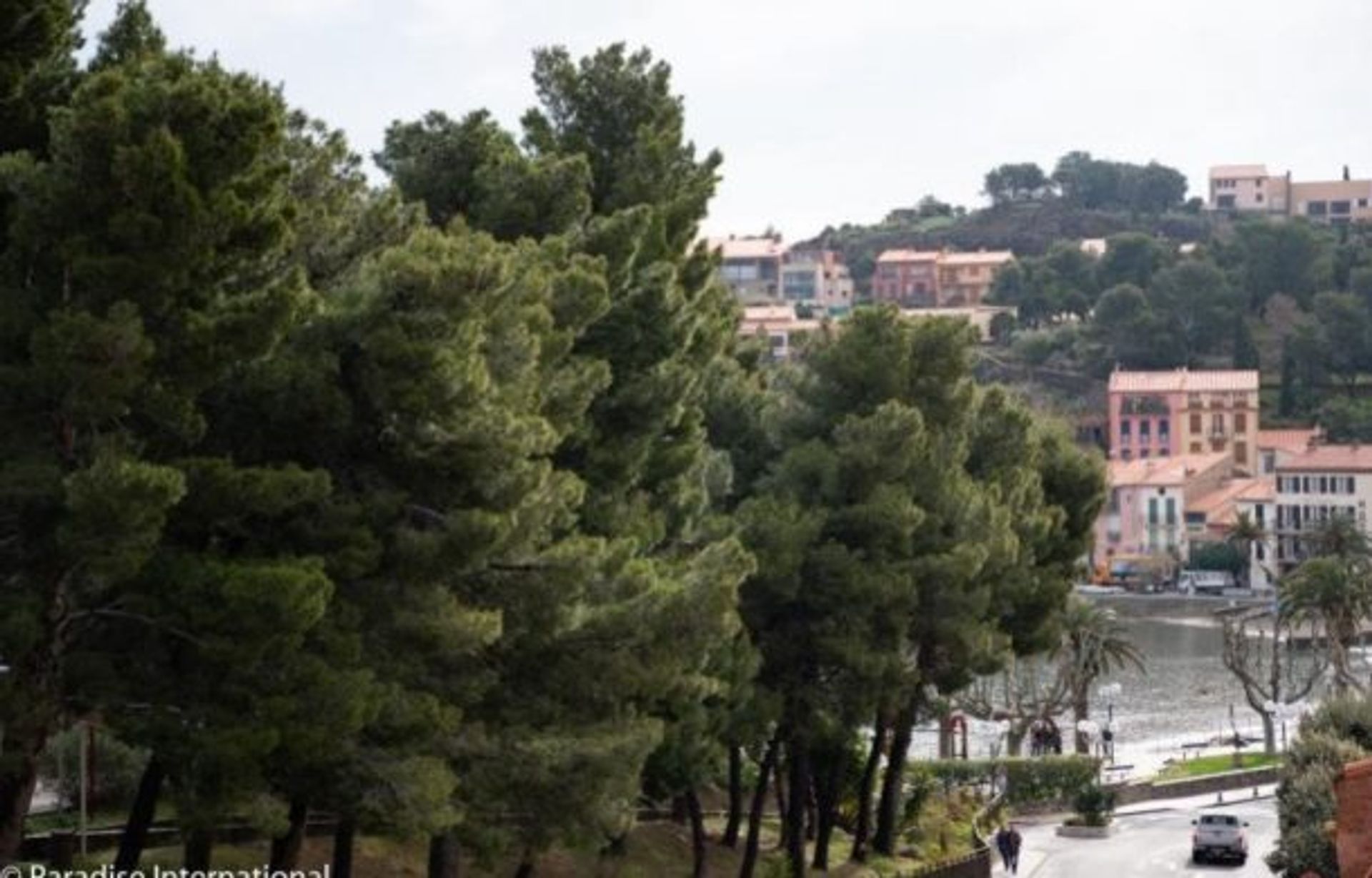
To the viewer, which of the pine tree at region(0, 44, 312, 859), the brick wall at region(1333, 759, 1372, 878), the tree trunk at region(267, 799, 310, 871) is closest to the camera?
the pine tree at region(0, 44, 312, 859)

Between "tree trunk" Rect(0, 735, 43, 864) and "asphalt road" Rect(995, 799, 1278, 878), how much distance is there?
24.9 meters

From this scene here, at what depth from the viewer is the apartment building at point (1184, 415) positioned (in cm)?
14125

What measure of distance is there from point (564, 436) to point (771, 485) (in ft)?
28.2

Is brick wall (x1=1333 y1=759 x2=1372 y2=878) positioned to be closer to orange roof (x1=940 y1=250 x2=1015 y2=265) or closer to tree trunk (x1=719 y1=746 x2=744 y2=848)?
tree trunk (x1=719 y1=746 x2=744 y2=848)

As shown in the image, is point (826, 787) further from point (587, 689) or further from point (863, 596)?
point (587, 689)

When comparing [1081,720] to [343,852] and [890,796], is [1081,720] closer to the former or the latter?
[890,796]

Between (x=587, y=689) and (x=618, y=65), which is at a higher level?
(x=618, y=65)

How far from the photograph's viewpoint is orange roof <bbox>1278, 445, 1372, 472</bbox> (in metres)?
124

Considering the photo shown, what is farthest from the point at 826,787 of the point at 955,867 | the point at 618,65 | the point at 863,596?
the point at 618,65

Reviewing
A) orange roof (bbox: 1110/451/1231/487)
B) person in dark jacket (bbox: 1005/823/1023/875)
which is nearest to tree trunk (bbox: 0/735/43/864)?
person in dark jacket (bbox: 1005/823/1023/875)

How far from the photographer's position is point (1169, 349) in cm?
15862

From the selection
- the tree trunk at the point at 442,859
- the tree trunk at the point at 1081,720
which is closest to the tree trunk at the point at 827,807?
the tree trunk at the point at 442,859

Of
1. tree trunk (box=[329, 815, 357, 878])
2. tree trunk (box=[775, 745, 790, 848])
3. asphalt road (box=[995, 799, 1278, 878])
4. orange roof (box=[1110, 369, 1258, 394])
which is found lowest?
asphalt road (box=[995, 799, 1278, 878])

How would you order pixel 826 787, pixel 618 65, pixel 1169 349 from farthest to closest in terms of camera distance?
pixel 1169 349 < pixel 826 787 < pixel 618 65
